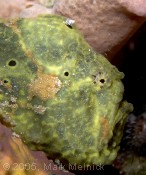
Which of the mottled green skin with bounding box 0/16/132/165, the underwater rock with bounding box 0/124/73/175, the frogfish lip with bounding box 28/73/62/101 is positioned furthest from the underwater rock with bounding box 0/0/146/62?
the underwater rock with bounding box 0/124/73/175

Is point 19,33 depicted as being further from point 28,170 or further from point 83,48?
point 28,170

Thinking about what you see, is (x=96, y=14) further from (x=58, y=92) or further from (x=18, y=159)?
(x=18, y=159)

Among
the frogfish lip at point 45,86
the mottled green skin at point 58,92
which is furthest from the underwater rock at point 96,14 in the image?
the frogfish lip at point 45,86

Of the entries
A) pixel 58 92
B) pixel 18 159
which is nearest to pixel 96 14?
pixel 58 92

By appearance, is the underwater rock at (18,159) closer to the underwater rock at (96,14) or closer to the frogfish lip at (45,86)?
Answer: the frogfish lip at (45,86)

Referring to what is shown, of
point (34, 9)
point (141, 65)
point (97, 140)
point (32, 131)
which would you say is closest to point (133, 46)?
point (141, 65)

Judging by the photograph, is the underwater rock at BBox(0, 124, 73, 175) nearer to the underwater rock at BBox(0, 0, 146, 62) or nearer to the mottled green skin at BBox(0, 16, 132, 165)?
the mottled green skin at BBox(0, 16, 132, 165)
